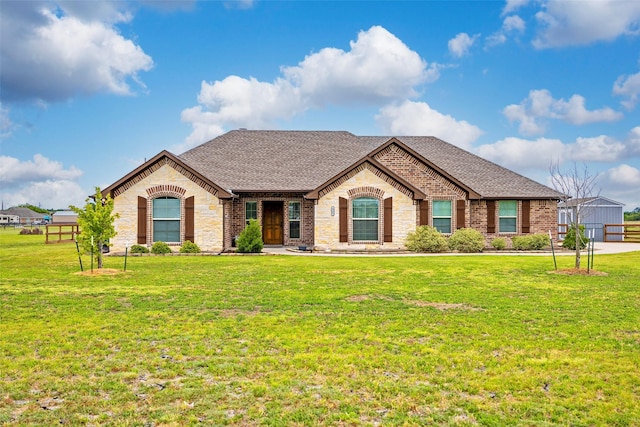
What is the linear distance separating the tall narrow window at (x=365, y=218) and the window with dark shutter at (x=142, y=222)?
1051 centimetres

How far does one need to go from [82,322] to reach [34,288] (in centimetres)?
530

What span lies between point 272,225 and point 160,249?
6.47 metres

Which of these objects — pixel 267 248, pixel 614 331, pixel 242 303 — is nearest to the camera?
pixel 614 331

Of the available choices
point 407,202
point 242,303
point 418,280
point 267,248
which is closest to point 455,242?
point 407,202

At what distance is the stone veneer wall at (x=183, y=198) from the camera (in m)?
25.4

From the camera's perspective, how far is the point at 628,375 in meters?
6.55

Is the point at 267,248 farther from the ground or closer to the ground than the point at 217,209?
closer to the ground

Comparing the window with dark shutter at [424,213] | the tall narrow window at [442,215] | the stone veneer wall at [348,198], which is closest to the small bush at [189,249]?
the stone veneer wall at [348,198]

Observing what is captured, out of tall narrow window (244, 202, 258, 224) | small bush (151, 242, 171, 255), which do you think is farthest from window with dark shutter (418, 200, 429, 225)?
small bush (151, 242, 171, 255)

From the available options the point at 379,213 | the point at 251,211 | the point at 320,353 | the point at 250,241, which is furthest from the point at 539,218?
the point at 320,353

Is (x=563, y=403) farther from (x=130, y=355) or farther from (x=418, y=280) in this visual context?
(x=418, y=280)

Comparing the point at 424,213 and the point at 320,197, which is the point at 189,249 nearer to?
the point at 320,197

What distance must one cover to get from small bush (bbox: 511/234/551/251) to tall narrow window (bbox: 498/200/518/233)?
1.31m

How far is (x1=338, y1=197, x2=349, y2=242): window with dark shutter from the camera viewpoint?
2578 centimetres
